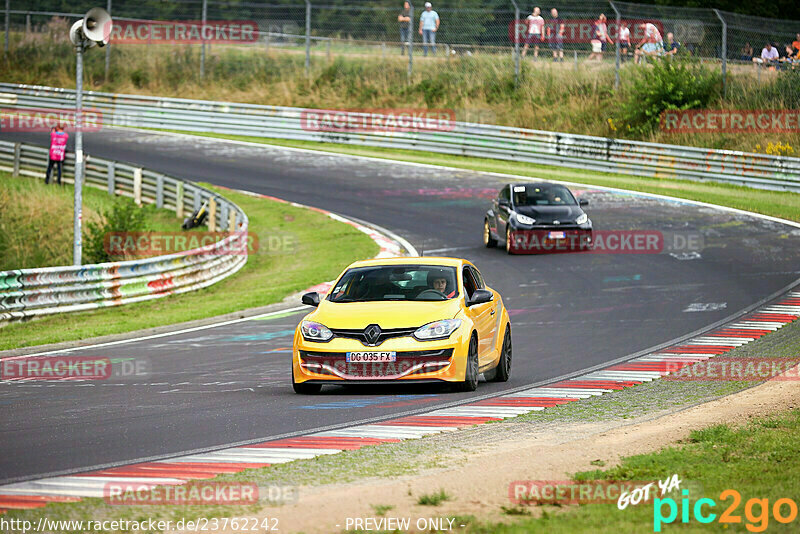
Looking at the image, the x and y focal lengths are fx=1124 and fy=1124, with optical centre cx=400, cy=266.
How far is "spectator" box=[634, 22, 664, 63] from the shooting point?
125ft

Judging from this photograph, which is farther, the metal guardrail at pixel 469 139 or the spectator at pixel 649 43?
the spectator at pixel 649 43

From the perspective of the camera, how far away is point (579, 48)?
4019 cm

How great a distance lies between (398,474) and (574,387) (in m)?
4.95

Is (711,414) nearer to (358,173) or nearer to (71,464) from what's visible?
(71,464)

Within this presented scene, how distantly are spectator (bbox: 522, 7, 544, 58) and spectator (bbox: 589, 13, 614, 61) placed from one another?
194 cm

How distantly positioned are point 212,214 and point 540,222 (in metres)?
9.86

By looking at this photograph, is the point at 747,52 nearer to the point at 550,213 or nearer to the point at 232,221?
the point at 550,213

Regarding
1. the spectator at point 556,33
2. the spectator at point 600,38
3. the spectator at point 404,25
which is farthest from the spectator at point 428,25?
the spectator at point 600,38

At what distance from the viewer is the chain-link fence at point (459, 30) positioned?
3709 centimetres

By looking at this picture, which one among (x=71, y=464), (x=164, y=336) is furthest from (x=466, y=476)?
(x=164, y=336)

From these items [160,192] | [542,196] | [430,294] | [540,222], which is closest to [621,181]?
[542,196]

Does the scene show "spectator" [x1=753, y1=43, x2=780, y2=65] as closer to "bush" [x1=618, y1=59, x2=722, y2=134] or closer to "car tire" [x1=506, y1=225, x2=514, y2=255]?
"bush" [x1=618, y1=59, x2=722, y2=134]

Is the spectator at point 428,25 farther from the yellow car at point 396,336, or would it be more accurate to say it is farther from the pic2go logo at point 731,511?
the pic2go logo at point 731,511

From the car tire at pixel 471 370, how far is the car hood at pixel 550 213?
43.5 feet
